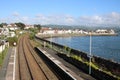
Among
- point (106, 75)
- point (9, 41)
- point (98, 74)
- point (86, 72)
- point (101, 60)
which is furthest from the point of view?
point (9, 41)

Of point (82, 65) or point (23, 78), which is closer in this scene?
point (23, 78)

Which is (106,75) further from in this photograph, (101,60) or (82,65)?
(101,60)

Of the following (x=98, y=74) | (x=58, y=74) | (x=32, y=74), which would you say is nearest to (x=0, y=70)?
(x=32, y=74)

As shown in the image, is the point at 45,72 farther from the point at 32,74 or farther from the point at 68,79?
the point at 68,79

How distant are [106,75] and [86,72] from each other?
544 centimetres

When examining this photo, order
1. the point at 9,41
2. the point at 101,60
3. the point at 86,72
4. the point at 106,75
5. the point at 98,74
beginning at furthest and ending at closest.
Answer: the point at 9,41 → the point at 101,60 → the point at 86,72 → the point at 98,74 → the point at 106,75

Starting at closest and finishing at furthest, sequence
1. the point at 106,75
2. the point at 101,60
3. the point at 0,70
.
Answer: the point at 106,75 < the point at 0,70 < the point at 101,60

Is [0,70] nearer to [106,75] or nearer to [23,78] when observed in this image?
[23,78]

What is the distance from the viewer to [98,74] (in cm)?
2530

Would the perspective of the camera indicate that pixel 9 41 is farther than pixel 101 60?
Yes

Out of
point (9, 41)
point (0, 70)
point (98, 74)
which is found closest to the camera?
point (98, 74)

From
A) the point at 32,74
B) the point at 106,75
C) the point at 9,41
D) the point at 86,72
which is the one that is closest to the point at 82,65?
the point at 86,72

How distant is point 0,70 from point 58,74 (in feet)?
21.7

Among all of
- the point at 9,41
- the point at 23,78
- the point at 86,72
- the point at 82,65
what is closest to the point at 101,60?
the point at 82,65
